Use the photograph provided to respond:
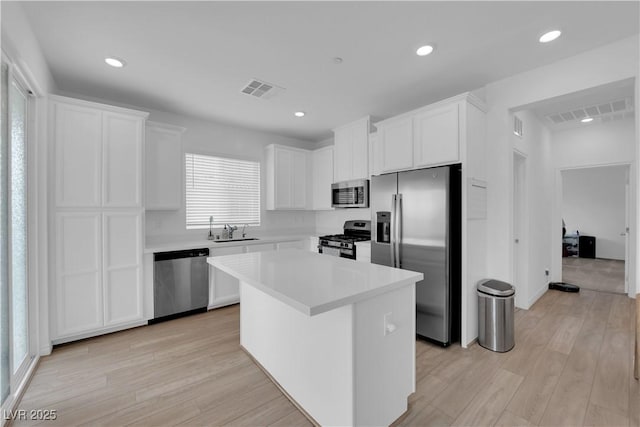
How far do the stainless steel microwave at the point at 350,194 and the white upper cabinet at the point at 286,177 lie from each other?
678mm

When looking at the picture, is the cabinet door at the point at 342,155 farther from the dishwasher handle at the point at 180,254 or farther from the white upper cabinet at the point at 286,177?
the dishwasher handle at the point at 180,254

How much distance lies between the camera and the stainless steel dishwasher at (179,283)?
3344mm

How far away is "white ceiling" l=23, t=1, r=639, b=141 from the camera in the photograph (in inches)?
76.9

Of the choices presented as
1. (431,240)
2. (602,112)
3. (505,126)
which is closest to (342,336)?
(431,240)

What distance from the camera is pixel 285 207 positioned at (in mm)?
4895

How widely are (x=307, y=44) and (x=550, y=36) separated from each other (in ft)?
6.51

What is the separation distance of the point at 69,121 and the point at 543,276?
6.45 m

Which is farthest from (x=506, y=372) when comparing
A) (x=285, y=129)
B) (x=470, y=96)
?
(x=285, y=129)

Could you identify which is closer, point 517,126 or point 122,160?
point 122,160

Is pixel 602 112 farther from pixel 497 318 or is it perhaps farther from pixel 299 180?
pixel 299 180

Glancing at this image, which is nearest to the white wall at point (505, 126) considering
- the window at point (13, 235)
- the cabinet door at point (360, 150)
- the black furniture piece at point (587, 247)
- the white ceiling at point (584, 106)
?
the white ceiling at point (584, 106)

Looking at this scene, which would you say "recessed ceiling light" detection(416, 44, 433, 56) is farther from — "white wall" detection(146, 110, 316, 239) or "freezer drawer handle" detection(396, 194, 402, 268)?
"white wall" detection(146, 110, 316, 239)

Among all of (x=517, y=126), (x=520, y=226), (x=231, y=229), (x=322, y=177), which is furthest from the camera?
(x=322, y=177)

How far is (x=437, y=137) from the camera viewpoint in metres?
2.88
